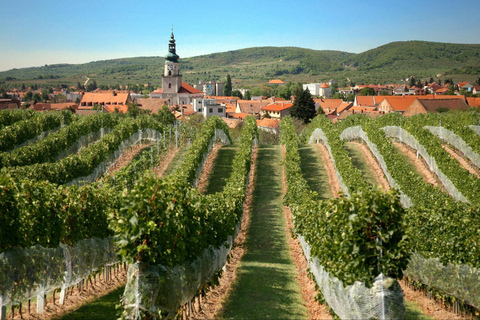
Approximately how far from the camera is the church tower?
503 ft

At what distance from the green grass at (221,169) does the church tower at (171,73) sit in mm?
112564

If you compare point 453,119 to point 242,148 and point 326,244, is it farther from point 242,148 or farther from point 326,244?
point 326,244

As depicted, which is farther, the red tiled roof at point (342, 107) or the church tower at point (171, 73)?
the church tower at point (171, 73)

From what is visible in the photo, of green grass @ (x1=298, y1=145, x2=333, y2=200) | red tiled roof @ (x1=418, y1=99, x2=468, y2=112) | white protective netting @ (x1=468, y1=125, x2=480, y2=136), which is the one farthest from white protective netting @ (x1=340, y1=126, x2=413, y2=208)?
red tiled roof @ (x1=418, y1=99, x2=468, y2=112)

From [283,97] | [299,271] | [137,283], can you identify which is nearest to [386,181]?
[299,271]

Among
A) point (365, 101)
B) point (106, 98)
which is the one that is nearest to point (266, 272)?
point (365, 101)

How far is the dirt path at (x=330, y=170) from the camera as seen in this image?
3338 centimetres

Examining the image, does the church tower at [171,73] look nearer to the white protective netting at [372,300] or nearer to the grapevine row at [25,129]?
the grapevine row at [25,129]

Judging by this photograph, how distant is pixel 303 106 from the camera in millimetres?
80438

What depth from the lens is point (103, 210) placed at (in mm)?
16703

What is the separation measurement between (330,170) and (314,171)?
127cm

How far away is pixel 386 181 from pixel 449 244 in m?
19.5

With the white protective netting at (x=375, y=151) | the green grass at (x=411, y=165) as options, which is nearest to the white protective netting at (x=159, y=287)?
the white protective netting at (x=375, y=151)

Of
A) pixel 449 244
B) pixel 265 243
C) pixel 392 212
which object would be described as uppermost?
pixel 392 212
